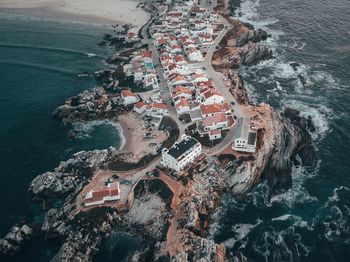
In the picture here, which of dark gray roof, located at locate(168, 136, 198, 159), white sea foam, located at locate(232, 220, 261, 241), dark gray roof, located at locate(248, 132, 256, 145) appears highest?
dark gray roof, located at locate(168, 136, 198, 159)

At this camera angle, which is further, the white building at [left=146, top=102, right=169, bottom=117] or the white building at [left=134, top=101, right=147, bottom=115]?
Result: the white building at [left=134, top=101, right=147, bottom=115]

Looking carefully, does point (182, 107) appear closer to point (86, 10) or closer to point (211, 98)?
point (211, 98)

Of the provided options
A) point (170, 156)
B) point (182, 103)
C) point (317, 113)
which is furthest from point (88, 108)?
point (317, 113)

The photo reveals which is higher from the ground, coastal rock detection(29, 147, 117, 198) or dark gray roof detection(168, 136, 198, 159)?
dark gray roof detection(168, 136, 198, 159)

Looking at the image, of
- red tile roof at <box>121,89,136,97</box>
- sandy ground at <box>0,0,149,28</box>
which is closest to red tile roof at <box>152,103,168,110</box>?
red tile roof at <box>121,89,136,97</box>

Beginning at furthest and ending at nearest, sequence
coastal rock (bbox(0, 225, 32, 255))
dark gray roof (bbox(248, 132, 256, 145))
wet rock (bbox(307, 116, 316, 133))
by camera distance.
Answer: wet rock (bbox(307, 116, 316, 133))
dark gray roof (bbox(248, 132, 256, 145))
coastal rock (bbox(0, 225, 32, 255))

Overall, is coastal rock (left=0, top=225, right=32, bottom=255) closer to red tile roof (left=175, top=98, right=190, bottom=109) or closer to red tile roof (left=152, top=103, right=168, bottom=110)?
red tile roof (left=152, top=103, right=168, bottom=110)

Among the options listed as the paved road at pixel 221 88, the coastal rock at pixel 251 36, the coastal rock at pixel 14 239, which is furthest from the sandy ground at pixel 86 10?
the coastal rock at pixel 14 239
